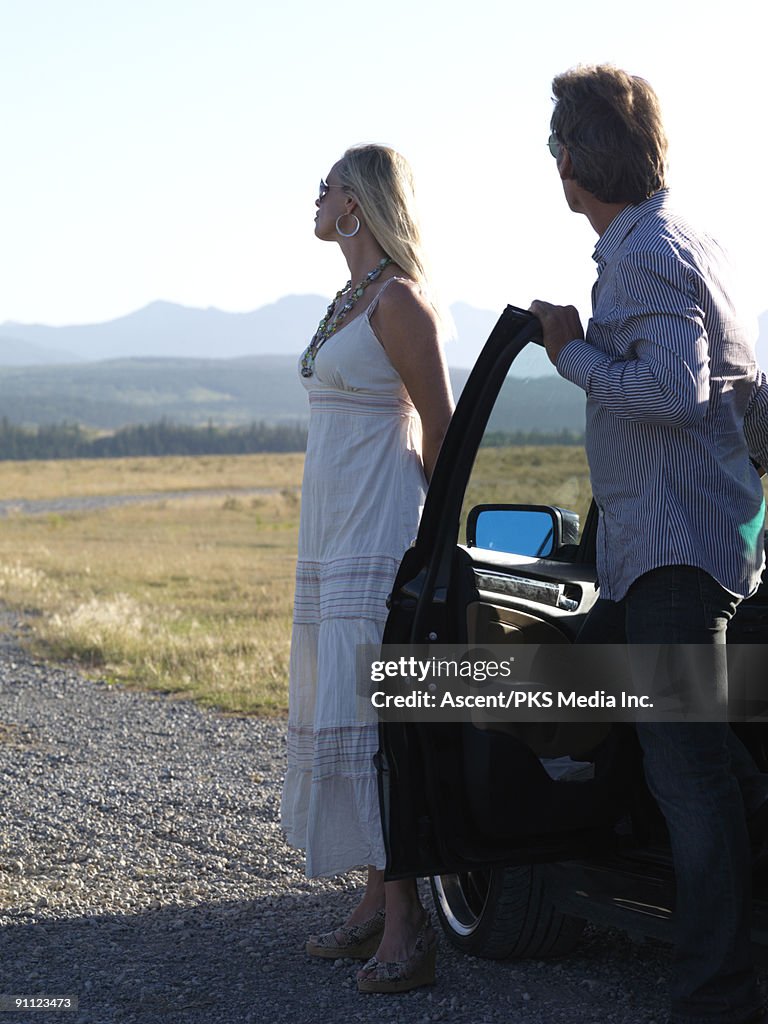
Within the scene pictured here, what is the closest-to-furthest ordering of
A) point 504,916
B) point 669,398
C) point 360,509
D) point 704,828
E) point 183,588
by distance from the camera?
1. point 669,398
2. point 704,828
3. point 504,916
4. point 360,509
5. point 183,588

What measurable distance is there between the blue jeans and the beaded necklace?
134 centimetres

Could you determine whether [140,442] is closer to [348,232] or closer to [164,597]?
[164,597]

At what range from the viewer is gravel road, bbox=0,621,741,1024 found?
3.31 meters

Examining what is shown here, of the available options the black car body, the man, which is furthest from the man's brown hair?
the black car body

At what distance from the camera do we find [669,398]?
2547 mm

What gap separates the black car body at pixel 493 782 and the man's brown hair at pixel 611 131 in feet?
1.13

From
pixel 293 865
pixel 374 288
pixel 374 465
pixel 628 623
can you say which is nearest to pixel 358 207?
pixel 374 288

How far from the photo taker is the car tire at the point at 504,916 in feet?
11.2

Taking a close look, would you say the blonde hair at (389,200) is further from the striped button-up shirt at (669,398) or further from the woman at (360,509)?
the striped button-up shirt at (669,398)

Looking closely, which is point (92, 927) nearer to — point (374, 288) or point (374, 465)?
point (374, 465)

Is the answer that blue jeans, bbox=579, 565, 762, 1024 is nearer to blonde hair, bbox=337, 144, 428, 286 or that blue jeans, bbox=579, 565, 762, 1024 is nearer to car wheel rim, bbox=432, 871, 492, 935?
car wheel rim, bbox=432, 871, 492, 935

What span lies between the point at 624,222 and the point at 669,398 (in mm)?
438

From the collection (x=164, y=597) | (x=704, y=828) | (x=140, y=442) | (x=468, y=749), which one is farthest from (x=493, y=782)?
(x=140, y=442)

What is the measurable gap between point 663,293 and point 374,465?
1.18m
